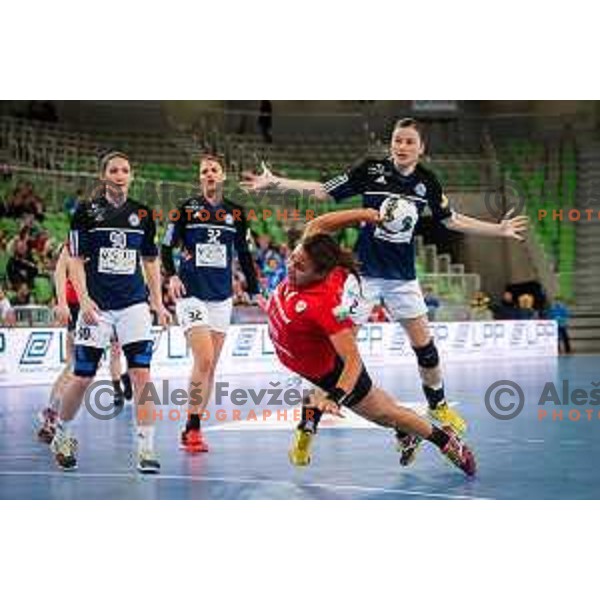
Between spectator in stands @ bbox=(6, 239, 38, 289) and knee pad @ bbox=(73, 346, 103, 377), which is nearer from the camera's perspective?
knee pad @ bbox=(73, 346, 103, 377)

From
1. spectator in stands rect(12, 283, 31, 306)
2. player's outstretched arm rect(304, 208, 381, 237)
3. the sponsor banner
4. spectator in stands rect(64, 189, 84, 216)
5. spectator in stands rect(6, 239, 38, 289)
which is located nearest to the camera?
player's outstretched arm rect(304, 208, 381, 237)

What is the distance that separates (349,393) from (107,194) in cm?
183

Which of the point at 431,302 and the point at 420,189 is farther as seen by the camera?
the point at 431,302

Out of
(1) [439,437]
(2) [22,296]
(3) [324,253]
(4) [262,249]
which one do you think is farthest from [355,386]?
(2) [22,296]

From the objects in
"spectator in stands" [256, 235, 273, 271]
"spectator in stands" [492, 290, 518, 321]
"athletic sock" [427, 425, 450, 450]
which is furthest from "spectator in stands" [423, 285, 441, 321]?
"athletic sock" [427, 425, 450, 450]

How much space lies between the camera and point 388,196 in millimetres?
6383

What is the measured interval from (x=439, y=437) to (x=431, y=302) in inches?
285

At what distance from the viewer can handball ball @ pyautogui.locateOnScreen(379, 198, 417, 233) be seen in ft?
20.9

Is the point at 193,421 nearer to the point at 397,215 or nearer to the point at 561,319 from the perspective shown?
the point at 397,215

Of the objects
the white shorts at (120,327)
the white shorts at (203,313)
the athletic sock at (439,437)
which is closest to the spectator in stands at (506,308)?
the white shorts at (203,313)

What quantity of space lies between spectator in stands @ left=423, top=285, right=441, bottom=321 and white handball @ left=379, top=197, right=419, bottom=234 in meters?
5.70

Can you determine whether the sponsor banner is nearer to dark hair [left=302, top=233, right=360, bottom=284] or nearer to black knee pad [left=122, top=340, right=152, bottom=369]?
black knee pad [left=122, top=340, right=152, bottom=369]

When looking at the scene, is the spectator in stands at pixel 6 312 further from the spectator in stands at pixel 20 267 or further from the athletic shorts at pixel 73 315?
the athletic shorts at pixel 73 315

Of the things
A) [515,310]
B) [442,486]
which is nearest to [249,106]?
[442,486]
